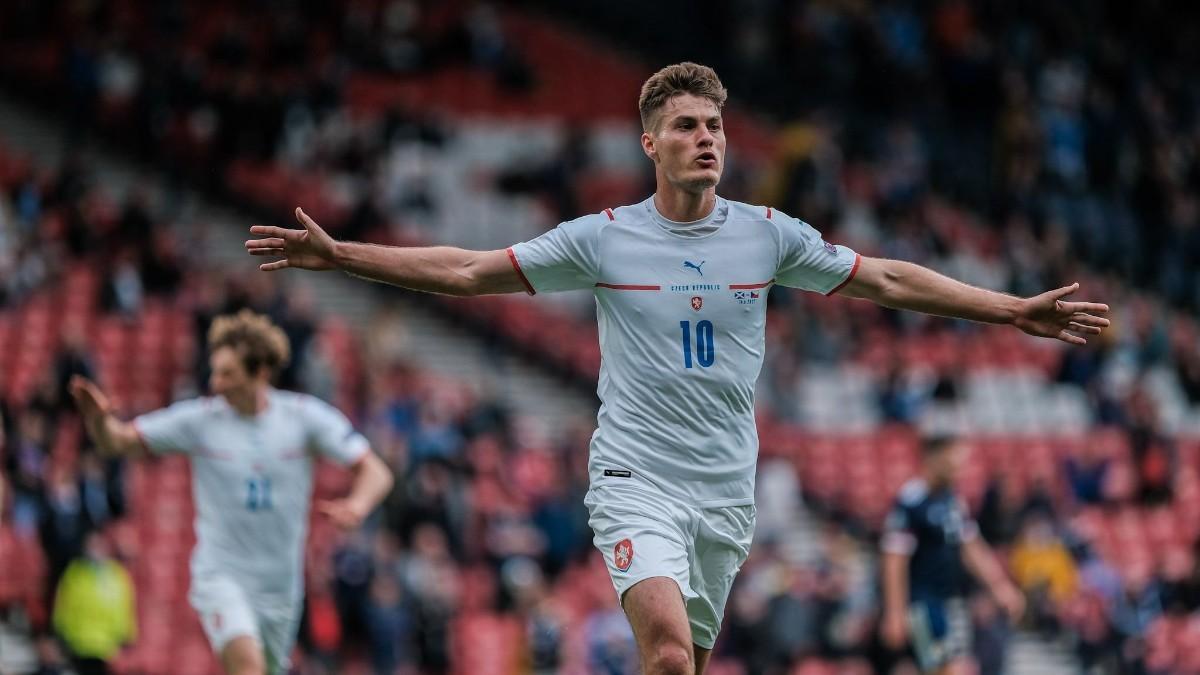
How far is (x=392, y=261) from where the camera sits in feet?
23.6

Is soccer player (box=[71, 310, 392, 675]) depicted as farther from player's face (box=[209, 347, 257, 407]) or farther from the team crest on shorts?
the team crest on shorts

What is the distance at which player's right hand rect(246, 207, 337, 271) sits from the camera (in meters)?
7.05

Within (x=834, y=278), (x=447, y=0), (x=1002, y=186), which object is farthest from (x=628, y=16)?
(x=834, y=278)

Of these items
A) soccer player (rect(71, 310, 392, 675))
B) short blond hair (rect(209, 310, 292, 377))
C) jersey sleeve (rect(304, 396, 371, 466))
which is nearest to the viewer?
soccer player (rect(71, 310, 392, 675))

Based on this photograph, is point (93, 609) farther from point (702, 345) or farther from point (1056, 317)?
point (1056, 317)

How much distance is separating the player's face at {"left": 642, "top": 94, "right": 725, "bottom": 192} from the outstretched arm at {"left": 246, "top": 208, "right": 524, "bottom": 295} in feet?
2.60

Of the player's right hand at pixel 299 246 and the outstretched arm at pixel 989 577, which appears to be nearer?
the player's right hand at pixel 299 246

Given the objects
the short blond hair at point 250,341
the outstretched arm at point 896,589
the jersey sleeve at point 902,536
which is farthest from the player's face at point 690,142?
the jersey sleeve at point 902,536

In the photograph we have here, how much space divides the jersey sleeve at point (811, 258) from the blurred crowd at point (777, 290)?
7858 millimetres

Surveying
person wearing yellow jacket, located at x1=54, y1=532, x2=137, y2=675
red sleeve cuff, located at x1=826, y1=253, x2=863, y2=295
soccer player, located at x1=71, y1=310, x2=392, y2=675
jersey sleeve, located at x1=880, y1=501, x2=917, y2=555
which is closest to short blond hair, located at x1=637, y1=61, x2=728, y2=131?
red sleeve cuff, located at x1=826, y1=253, x2=863, y2=295

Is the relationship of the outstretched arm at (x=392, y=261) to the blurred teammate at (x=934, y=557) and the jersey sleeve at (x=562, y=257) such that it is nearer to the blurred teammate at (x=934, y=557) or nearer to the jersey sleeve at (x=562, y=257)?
the jersey sleeve at (x=562, y=257)

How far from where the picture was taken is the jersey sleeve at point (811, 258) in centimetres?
770

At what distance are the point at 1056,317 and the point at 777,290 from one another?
639 inches

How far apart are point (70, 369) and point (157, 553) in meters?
1.88
